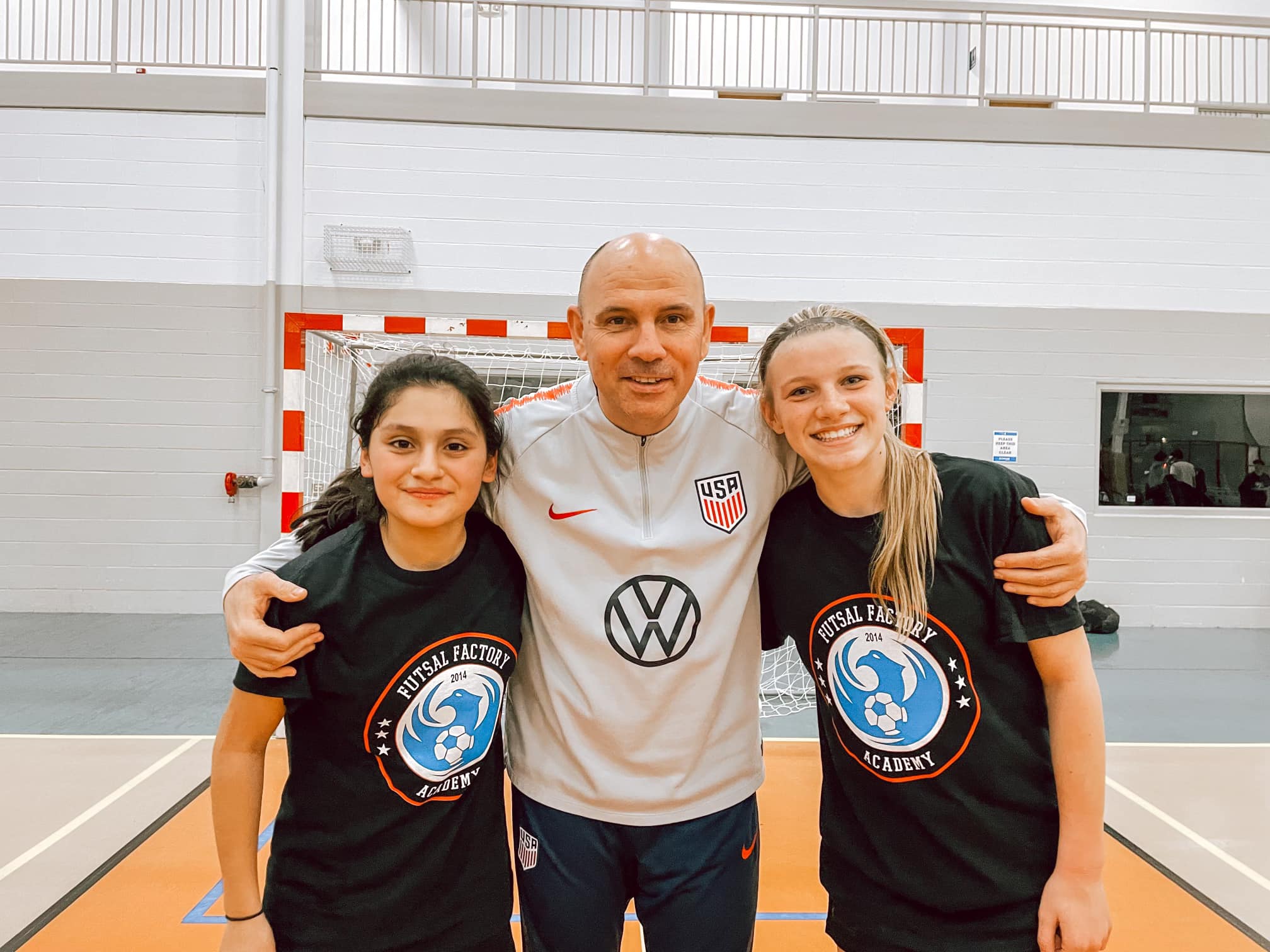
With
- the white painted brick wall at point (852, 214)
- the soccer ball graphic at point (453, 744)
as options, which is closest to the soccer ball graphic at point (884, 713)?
the soccer ball graphic at point (453, 744)

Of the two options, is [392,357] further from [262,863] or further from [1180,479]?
[1180,479]

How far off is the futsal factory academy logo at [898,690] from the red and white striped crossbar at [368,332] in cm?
219

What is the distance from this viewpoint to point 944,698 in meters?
1.31

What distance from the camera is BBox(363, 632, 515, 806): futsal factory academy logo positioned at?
1.36 meters

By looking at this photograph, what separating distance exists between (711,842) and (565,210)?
6187 mm

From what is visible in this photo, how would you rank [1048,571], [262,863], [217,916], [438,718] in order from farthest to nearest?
1. [262,863]
2. [217,916]
3. [438,718]
4. [1048,571]

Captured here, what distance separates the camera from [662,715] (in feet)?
4.77

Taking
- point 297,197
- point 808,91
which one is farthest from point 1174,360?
point 297,197

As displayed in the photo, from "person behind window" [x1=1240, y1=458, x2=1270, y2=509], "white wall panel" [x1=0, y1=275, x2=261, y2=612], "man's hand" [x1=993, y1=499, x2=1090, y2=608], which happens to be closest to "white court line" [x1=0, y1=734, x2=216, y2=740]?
"white wall panel" [x1=0, y1=275, x2=261, y2=612]

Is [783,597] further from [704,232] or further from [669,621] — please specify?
[704,232]

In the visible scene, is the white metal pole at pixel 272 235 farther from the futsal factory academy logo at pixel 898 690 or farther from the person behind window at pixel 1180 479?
the person behind window at pixel 1180 479

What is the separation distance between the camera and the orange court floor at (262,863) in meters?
2.33

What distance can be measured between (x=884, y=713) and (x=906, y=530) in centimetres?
33

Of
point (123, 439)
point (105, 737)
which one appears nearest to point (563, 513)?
point (105, 737)
